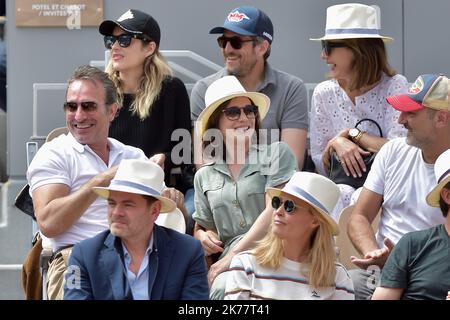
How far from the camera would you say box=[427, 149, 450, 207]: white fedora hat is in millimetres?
6008

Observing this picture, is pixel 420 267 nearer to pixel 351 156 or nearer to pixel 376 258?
pixel 376 258

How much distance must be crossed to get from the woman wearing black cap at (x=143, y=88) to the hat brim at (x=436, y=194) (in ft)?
5.84

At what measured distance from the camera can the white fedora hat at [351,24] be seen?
756cm

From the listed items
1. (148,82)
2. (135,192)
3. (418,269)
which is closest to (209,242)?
(135,192)

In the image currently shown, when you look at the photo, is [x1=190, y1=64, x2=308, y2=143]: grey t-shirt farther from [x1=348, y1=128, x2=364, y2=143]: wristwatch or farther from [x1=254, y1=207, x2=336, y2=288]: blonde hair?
[x1=254, y1=207, x2=336, y2=288]: blonde hair

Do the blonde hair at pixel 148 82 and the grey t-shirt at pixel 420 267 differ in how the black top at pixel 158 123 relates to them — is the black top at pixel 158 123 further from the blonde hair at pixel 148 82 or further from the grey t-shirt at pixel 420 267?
the grey t-shirt at pixel 420 267

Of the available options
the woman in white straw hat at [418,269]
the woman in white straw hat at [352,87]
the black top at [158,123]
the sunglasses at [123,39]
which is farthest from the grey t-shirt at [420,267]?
the sunglasses at [123,39]

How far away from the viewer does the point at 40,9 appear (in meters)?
8.13

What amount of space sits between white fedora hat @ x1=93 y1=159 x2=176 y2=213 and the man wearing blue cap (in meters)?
1.62

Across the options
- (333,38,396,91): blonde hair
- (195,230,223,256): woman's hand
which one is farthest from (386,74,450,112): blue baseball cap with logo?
(195,230,223,256): woman's hand

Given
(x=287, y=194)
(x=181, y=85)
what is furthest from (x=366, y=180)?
(x=181, y=85)

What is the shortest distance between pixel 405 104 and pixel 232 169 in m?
0.94

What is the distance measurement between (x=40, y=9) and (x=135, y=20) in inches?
33.6

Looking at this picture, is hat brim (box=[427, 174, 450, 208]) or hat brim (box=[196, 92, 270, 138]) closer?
hat brim (box=[427, 174, 450, 208])
